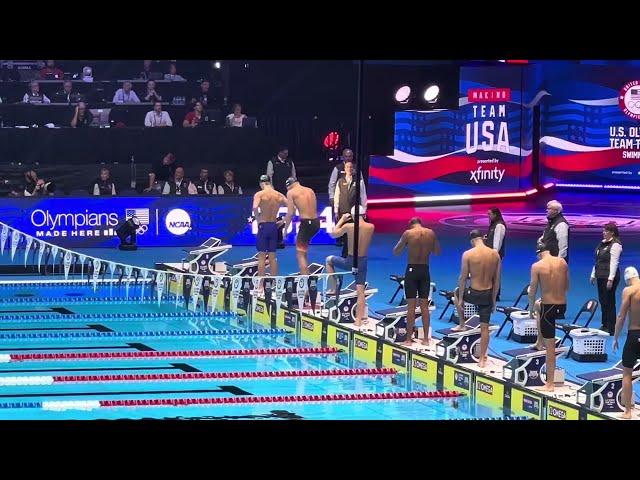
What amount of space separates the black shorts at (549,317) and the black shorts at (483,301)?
95cm

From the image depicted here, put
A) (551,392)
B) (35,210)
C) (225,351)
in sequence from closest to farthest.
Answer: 1. (551,392)
2. (225,351)
3. (35,210)

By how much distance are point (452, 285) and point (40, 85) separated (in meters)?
8.68

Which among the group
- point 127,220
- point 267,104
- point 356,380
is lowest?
point 356,380

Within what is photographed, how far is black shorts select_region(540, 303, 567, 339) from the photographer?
530 inches

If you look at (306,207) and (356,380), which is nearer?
(356,380)

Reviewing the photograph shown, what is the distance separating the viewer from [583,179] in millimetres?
32844

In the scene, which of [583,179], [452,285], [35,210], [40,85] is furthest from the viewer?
[583,179]

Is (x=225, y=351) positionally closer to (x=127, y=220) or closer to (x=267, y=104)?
(x=127, y=220)

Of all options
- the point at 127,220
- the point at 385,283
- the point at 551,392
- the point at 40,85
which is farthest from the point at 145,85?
the point at 551,392

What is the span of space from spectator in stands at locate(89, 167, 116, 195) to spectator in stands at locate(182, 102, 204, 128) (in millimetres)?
2326

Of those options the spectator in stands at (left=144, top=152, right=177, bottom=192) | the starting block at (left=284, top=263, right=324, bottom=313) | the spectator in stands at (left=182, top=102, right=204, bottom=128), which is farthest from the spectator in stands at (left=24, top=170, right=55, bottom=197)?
the starting block at (left=284, top=263, right=324, bottom=313)

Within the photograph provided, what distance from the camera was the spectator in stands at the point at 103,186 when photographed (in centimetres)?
2277

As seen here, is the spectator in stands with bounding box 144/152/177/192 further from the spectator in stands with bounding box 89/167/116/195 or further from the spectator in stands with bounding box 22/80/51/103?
the spectator in stands with bounding box 22/80/51/103

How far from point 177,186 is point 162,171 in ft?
2.11
